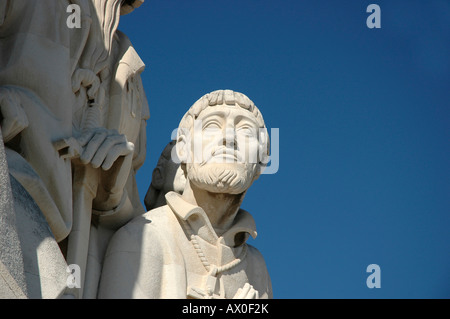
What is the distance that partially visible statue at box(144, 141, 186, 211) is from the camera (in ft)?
32.5

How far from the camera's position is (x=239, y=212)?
31.8 ft

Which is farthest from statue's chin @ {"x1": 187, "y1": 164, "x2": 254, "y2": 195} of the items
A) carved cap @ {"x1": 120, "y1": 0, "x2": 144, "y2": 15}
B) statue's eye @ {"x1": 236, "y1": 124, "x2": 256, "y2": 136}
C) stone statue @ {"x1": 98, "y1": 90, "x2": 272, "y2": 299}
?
carved cap @ {"x1": 120, "y1": 0, "x2": 144, "y2": 15}

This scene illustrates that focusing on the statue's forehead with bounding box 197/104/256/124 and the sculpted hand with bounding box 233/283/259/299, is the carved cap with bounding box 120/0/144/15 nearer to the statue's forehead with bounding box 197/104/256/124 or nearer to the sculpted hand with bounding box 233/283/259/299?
the statue's forehead with bounding box 197/104/256/124

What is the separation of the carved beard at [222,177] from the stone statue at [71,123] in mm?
639

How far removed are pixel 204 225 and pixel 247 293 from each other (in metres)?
0.72

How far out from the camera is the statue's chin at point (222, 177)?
9.05 metres

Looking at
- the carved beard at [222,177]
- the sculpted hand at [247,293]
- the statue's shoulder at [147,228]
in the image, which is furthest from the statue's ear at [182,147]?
the sculpted hand at [247,293]

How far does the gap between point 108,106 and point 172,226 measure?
1.21 meters

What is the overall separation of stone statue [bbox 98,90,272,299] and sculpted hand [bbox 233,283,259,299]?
1 centimetres

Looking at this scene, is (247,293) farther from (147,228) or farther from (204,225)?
(147,228)

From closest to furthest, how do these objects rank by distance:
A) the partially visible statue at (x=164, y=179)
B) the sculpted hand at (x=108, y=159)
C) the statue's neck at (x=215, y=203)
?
the sculpted hand at (x=108, y=159), the statue's neck at (x=215, y=203), the partially visible statue at (x=164, y=179)

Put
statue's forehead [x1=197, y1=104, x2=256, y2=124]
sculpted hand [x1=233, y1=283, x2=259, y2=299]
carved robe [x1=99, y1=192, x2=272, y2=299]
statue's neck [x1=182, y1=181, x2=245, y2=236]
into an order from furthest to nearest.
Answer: statue's forehead [x1=197, y1=104, x2=256, y2=124] < statue's neck [x1=182, y1=181, x2=245, y2=236] < sculpted hand [x1=233, y1=283, x2=259, y2=299] < carved robe [x1=99, y1=192, x2=272, y2=299]

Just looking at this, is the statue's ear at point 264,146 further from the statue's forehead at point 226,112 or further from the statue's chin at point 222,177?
the statue's chin at point 222,177
